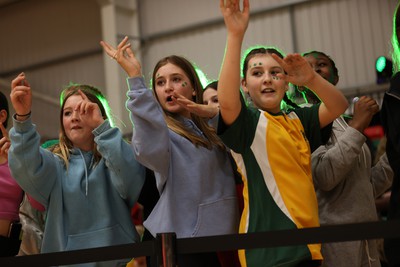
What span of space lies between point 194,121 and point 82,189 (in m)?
0.54

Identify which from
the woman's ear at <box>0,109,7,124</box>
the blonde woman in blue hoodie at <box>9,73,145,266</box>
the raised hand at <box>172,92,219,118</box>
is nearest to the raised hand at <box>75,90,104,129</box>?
the blonde woman in blue hoodie at <box>9,73,145,266</box>

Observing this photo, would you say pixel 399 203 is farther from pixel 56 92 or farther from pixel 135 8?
pixel 56 92

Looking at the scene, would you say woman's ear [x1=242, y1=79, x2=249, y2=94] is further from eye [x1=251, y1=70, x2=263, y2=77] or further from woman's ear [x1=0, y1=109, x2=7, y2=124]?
woman's ear [x1=0, y1=109, x2=7, y2=124]

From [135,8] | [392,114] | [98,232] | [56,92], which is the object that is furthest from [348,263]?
[56,92]

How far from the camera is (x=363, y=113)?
8.36ft

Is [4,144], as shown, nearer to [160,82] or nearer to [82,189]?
[82,189]

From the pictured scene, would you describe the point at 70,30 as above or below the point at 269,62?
above

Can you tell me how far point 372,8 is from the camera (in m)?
8.95

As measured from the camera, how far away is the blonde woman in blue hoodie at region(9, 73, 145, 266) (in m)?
2.44

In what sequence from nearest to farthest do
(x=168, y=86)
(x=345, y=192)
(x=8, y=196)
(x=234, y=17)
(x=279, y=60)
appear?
1. (x=234, y=17)
2. (x=279, y=60)
3. (x=345, y=192)
4. (x=168, y=86)
5. (x=8, y=196)

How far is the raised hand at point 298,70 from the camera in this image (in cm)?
230

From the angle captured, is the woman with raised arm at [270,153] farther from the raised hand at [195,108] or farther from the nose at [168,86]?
the nose at [168,86]

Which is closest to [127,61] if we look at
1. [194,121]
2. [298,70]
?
[194,121]

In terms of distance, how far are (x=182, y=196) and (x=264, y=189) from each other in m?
0.35
